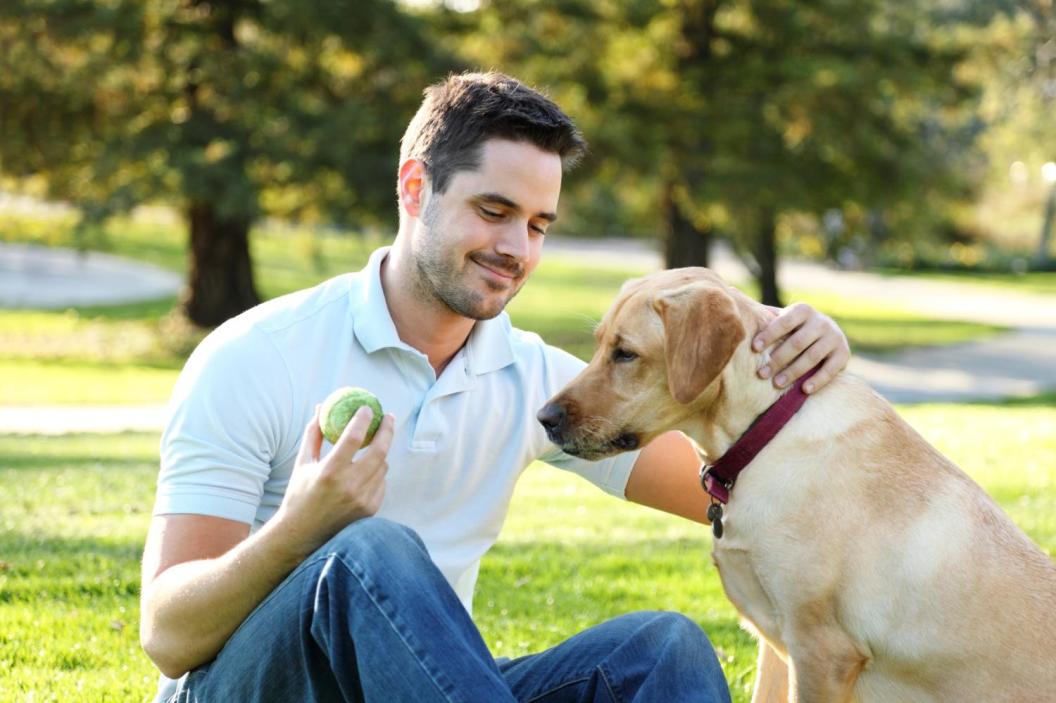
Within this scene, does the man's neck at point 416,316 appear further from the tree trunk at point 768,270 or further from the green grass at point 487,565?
the tree trunk at point 768,270

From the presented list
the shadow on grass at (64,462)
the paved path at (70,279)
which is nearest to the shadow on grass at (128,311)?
the paved path at (70,279)

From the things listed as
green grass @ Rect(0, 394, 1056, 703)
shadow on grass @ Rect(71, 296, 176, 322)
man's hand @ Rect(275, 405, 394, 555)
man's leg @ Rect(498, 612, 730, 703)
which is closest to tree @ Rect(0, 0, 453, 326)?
shadow on grass @ Rect(71, 296, 176, 322)

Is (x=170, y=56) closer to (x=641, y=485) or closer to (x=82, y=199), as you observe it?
(x=82, y=199)

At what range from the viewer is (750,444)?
11.2 feet

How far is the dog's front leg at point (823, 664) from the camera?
321 cm

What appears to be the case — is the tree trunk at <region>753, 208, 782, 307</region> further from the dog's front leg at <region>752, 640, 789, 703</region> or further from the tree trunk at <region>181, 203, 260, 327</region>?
the dog's front leg at <region>752, 640, 789, 703</region>

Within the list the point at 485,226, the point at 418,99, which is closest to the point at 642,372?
the point at 485,226

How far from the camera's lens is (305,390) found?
323 centimetres

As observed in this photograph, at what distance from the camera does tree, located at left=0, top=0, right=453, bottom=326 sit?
55.6 ft

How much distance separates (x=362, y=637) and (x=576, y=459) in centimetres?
127

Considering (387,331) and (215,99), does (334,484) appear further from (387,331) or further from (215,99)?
(215,99)

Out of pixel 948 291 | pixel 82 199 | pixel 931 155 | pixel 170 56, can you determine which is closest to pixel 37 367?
pixel 82 199

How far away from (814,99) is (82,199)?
11667 mm

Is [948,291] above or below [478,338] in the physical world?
below
